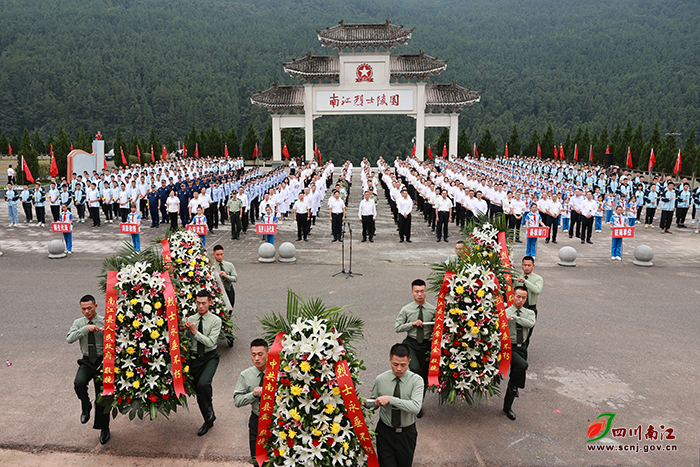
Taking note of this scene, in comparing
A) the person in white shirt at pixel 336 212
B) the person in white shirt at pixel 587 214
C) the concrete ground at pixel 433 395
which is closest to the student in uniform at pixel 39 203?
the concrete ground at pixel 433 395

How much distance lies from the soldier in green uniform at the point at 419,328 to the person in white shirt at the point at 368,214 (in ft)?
30.0

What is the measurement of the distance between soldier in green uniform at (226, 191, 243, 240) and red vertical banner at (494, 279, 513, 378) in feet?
36.6

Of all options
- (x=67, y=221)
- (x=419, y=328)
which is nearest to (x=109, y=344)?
(x=419, y=328)

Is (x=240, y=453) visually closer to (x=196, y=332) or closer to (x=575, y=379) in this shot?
(x=196, y=332)

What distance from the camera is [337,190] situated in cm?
1542

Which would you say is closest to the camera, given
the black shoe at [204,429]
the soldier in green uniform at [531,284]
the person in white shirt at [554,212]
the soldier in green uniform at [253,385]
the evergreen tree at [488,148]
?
the soldier in green uniform at [253,385]

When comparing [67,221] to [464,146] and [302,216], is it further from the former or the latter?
[464,146]

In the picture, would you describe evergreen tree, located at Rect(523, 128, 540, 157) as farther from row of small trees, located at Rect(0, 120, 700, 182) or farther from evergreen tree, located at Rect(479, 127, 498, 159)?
evergreen tree, located at Rect(479, 127, 498, 159)

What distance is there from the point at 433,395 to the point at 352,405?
262 cm

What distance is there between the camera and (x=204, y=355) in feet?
17.5

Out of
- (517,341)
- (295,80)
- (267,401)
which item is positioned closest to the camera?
(267,401)

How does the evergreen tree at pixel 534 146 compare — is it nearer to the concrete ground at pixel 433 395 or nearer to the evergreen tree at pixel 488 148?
the evergreen tree at pixel 488 148

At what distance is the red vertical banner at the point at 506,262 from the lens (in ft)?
19.3

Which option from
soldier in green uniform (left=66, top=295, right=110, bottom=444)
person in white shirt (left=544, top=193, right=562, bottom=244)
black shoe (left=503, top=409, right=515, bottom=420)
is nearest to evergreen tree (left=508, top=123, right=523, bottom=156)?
person in white shirt (left=544, top=193, right=562, bottom=244)
